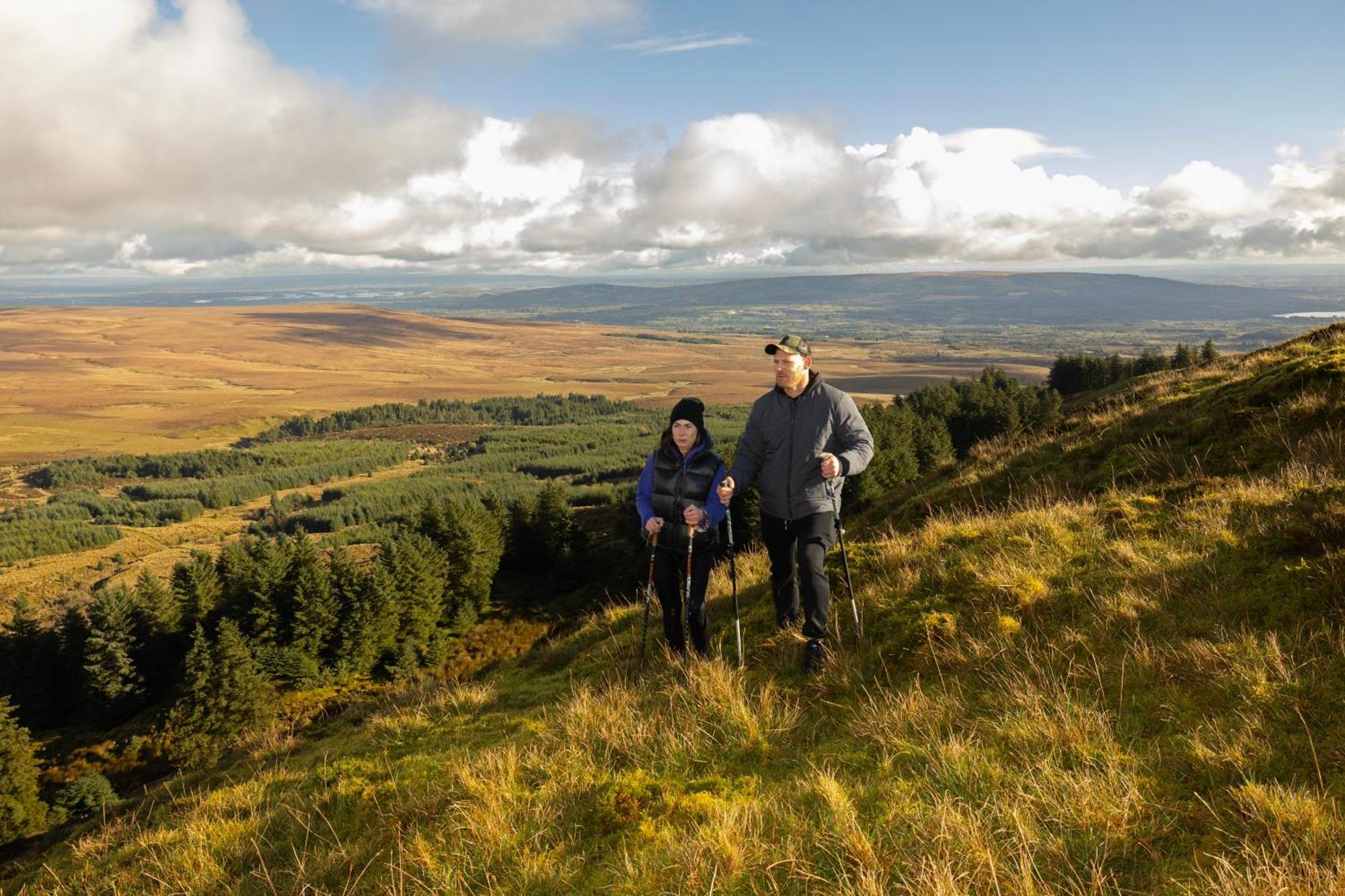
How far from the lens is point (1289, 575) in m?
6.12

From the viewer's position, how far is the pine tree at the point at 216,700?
37.1 m

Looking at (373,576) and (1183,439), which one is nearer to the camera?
(1183,439)

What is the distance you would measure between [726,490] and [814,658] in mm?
2152

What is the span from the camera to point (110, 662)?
46.2 metres

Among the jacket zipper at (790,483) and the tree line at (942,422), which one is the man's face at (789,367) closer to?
the jacket zipper at (790,483)

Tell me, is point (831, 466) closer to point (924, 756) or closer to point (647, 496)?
point (647, 496)

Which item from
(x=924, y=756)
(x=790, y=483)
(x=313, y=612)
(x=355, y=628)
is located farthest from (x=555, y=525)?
(x=924, y=756)

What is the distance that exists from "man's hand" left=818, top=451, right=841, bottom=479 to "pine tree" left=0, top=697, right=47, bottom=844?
43270 mm

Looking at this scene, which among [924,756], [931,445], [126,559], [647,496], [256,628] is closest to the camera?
[924,756]

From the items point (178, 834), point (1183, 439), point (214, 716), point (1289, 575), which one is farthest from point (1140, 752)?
point (214, 716)

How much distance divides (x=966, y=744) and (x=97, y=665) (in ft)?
202

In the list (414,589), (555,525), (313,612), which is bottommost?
(313,612)

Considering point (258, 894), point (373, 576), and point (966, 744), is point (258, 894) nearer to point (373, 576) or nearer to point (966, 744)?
point (966, 744)

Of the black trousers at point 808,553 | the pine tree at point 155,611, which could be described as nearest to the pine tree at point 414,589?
the pine tree at point 155,611
